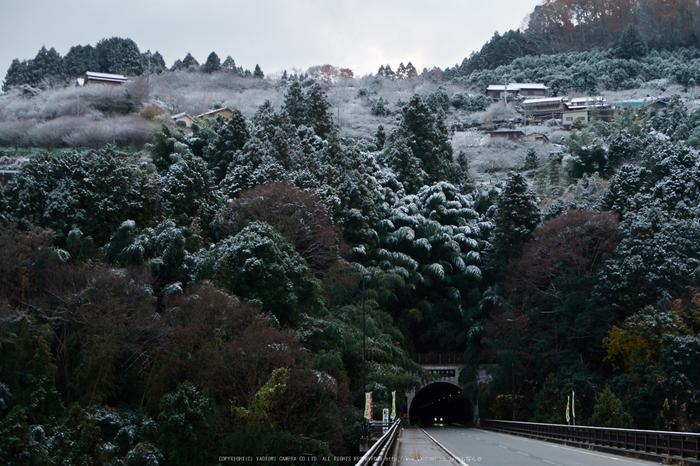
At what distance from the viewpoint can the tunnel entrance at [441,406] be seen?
6284 centimetres

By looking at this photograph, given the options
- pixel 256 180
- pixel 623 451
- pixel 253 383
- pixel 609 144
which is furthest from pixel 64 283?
pixel 609 144

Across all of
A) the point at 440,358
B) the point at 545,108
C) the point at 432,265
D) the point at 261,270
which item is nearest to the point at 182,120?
the point at 432,265

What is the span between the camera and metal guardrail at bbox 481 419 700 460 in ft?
57.6

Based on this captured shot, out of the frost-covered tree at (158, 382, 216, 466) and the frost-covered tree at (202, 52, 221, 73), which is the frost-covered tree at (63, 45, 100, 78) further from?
the frost-covered tree at (158, 382, 216, 466)

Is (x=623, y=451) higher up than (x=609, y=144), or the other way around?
(x=609, y=144)

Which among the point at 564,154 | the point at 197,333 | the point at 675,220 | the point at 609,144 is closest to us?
the point at 197,333

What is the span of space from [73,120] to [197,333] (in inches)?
2012

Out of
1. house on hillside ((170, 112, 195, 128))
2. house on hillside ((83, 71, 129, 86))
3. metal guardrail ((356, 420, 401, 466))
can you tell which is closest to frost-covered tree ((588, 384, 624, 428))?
metal guardrail ((356, 420, 401, 466))

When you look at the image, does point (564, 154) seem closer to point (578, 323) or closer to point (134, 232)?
point (578, 323)

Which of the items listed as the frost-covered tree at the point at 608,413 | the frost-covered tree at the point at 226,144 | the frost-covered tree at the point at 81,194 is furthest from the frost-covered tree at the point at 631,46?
the frost-covered tree at the point at 608,413

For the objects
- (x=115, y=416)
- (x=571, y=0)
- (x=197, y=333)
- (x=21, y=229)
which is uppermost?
(x=571, y=0)

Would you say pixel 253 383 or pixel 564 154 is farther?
pixel 564 154

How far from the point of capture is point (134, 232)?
132 feet

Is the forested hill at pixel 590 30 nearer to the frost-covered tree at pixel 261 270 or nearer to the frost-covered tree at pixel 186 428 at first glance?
the frost-covered tree at pixel 261 270
